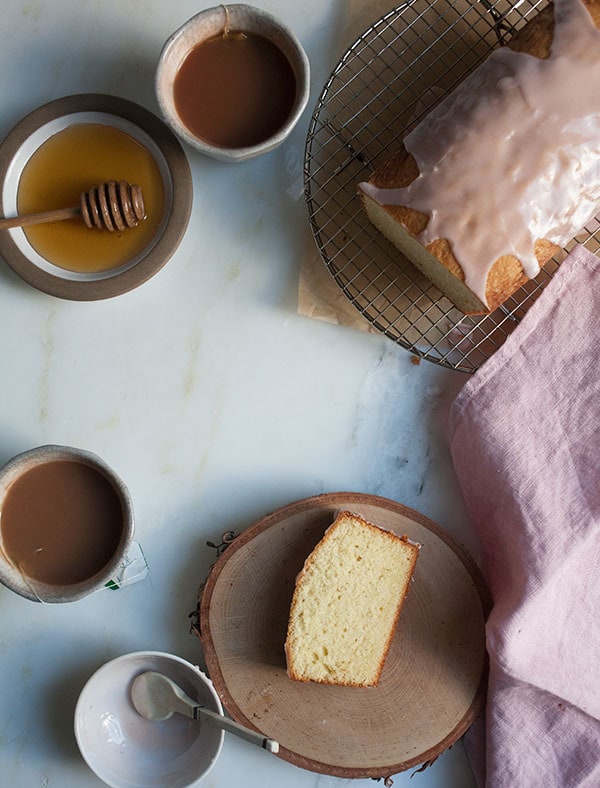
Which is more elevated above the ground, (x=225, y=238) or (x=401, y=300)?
(x=401, y=300)

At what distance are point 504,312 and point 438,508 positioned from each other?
1.66ft

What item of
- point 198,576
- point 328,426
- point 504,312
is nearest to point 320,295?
point 328,426

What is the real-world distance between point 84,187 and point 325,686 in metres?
1.28

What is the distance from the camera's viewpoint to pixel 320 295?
1957mm

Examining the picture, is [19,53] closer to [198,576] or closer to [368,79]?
[368,79]

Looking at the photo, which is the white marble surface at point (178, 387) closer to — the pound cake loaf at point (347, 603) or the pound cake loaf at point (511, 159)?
the pound cake loaf at point (347, 603)

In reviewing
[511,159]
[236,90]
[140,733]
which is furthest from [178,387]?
[511,159]

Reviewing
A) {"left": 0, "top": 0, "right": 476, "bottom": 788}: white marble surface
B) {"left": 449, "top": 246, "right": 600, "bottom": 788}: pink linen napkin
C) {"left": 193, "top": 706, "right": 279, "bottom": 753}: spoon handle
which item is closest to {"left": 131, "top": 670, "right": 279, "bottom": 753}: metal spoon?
{"left": 193, "top": 706, "right": 279, "bottom": 753}: spoon handle

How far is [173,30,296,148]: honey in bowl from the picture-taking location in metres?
1.82

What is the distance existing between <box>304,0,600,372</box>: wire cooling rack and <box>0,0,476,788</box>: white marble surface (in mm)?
81

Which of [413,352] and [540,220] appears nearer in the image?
[540,220]

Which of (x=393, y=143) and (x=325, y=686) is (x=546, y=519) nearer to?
(x=325, y=686)

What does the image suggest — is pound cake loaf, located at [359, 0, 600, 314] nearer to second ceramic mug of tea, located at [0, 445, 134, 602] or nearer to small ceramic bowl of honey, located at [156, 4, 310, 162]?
small ceramic bowl of honey, located at [156, 4, 310, 162]

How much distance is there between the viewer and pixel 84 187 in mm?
1854
